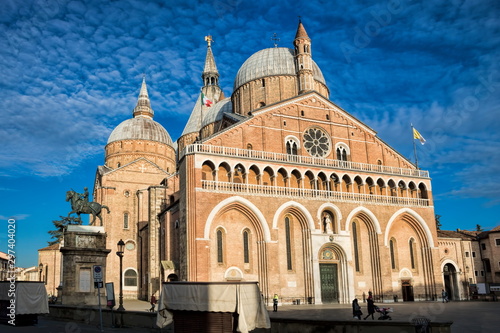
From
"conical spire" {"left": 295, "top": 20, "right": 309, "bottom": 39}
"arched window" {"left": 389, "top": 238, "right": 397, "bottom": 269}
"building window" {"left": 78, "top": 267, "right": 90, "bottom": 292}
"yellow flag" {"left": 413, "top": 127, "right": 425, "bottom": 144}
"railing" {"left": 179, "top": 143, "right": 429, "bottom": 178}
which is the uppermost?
"conical spire" {"left": 295, "top": 20, "right": 309, "bottom": 39}

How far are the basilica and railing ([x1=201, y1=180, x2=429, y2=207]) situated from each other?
8 cm

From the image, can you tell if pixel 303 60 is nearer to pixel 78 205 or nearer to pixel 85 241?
pixel 78 205

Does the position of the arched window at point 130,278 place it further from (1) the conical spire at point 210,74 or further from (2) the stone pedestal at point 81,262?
(1) the conical spire at point 210,74

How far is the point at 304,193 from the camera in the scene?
36.2 meters

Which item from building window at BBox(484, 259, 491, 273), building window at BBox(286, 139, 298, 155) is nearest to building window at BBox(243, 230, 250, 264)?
building window at BBox(286, 139, 298, 155)

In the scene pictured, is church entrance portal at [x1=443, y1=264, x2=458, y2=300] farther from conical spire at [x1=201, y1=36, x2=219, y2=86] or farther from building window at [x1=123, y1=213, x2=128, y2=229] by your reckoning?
conical spire at [x1=201, y1=36, x2=219, y2=86]

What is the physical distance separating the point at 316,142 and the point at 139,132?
28371 mm

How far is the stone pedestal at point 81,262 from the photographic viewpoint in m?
26.1

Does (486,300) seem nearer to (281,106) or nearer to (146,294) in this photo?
(281,106)

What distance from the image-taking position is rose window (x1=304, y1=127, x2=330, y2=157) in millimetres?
39062

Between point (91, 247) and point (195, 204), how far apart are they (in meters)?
7.58

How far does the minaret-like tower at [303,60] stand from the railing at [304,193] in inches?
400

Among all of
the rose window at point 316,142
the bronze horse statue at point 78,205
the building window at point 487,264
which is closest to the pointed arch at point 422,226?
the rose window at point 316,142

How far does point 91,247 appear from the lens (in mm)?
27250
